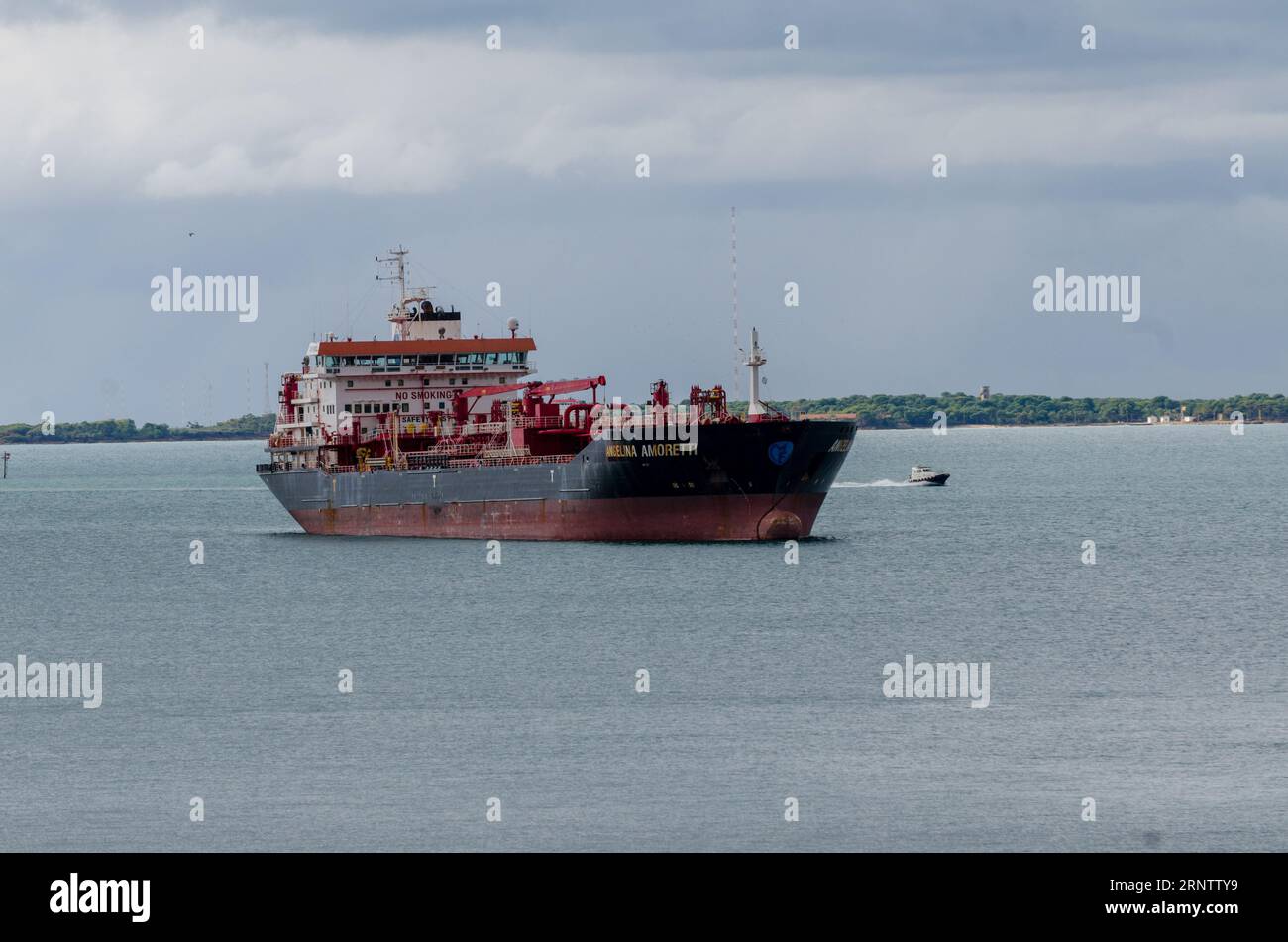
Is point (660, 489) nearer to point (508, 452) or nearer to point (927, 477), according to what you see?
point (508, 452)

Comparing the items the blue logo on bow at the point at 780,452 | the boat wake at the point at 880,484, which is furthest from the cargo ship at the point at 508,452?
the boat wake at the point at 880,484

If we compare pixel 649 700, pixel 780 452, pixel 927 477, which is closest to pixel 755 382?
pixel 780 452

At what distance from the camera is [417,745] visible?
3338 cm

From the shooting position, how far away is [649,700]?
37812 mm

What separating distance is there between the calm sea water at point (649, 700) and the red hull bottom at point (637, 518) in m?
0.84

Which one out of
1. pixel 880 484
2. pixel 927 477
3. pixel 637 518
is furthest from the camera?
pixel 880 484

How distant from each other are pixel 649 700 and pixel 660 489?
80.7 ft

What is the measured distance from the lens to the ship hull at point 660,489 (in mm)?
60844

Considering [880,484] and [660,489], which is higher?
[660,489]

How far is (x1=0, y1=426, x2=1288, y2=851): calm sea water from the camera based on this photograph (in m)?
27.9

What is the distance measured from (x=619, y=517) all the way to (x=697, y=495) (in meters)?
2.88

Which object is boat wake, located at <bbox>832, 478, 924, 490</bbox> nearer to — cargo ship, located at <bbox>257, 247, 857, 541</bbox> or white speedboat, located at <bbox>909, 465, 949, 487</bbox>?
white speedboat, located at <bbox>909, 465, 949, 487</bbox>
